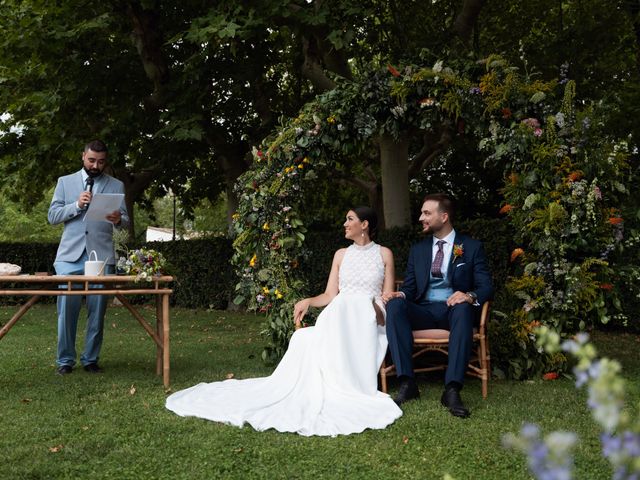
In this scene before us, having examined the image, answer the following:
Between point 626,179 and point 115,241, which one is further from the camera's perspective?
point 626,179

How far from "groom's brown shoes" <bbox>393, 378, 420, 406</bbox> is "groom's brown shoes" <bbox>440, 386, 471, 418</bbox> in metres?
0.25

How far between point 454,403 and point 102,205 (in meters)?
3.15

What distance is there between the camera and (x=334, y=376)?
515 centimetres

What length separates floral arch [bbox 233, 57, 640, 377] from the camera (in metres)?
5.85

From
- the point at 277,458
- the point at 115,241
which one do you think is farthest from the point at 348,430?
the point at 115,241

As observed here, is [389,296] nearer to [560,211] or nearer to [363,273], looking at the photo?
[363,273]

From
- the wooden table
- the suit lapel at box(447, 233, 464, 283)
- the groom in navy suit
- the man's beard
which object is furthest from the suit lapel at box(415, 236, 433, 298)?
the man's beard

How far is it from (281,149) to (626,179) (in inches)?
129

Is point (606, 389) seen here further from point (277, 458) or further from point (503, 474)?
point (277, 458)

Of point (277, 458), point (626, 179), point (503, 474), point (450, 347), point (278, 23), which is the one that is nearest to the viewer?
point (503, 474)

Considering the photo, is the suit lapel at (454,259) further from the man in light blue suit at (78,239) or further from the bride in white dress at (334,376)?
the man in light blue suit at (78,239)

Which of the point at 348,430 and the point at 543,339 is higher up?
the point at 543,339

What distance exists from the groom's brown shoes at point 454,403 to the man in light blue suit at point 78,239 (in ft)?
10.2

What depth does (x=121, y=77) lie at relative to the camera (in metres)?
11.1
